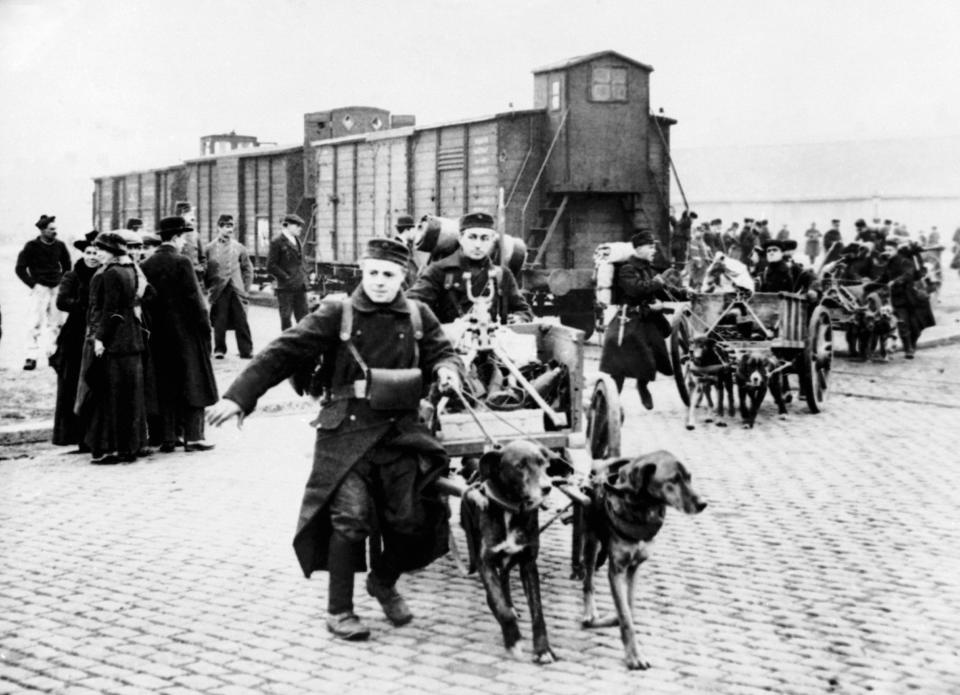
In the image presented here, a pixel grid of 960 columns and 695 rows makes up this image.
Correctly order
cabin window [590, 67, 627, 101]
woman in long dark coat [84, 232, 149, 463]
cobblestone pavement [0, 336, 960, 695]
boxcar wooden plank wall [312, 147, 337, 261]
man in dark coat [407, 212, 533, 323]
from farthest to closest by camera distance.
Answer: boxcar wooden plank wall [312, 147, 337, 261]
cabin window [590, 67, 627, 101]
woman in long dark coat [84, 232, 149, 463]
man in dark coat [407, 212, 533, 323]
cobblestone pavement [0, 336, 960, 695]

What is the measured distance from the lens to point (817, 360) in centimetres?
1196

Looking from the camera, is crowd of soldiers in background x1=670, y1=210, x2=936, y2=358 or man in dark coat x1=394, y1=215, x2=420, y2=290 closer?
man in dark coat x1=394, y1=215, x2=420, y2=290

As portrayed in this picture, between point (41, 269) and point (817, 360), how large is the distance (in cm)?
955

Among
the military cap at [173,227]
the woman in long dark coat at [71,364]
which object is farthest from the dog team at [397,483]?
the military cap at [173,227]

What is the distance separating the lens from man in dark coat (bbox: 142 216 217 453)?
9812mm

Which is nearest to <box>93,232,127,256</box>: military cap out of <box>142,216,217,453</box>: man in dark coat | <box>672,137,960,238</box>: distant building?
<box>142,216,217,453</box>: man in dark coat

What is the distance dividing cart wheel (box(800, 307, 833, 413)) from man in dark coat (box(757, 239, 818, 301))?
359 mm

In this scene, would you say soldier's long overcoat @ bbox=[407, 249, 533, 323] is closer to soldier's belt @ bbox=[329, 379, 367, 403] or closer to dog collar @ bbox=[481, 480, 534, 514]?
soldier's belt @ bbox=[329, 379, 367, 403]

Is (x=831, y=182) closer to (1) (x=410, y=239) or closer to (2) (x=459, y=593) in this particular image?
(1) (x=410, y=239)

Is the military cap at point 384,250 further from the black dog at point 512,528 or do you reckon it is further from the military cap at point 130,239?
the military cap at point 130,239

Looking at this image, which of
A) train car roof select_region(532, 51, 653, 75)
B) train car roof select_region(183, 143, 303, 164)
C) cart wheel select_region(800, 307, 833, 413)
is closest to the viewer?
cart wheel select_region(800, 307, 833, 413)

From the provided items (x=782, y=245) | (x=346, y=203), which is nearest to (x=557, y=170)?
(x=346, y=203)

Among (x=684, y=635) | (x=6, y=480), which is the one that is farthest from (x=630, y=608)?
(x=6, y=480)

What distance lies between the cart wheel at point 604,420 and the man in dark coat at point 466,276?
795 mm
